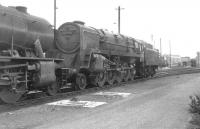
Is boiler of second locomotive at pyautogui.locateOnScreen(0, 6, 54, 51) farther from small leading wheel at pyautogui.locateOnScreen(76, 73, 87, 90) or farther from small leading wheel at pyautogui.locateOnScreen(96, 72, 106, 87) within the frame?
small leading wheel at pyautogui.locateOnScreen(96, 72, 106, 87)

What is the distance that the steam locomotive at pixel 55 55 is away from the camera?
11.7 m

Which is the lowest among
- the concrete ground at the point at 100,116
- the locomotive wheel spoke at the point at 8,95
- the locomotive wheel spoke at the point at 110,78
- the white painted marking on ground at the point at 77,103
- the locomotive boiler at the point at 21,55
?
the concrete ground at the point at 100,116

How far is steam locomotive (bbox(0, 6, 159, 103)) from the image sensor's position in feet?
38.4

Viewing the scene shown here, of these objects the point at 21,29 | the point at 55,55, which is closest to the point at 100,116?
the point at 21,29

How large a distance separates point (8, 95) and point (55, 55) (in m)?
4.86

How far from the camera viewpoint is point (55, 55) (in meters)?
16.1

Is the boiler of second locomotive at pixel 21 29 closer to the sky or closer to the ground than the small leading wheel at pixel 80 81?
closer to the sky

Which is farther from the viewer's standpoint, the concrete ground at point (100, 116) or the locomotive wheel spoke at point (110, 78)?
the locomotive wheel spoke at point (110, 78)

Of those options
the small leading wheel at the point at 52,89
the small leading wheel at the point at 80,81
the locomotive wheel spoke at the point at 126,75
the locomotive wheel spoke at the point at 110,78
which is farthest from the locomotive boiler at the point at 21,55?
the locomotive wheel spoke at the point at 126,75

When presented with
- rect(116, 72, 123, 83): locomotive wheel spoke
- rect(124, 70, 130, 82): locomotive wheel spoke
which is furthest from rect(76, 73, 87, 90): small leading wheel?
rect(124, 70, 130, 82): locomotive wheel spoke

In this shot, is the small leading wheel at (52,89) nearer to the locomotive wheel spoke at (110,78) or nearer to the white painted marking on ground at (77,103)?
the white painted marking on ground at (77,103)

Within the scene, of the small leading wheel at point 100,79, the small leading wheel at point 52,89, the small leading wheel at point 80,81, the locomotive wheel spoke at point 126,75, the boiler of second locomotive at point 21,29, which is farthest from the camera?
the locomotive wheel spoke at point 126,75

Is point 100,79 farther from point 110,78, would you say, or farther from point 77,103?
point 77,103

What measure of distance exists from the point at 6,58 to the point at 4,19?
149cm
